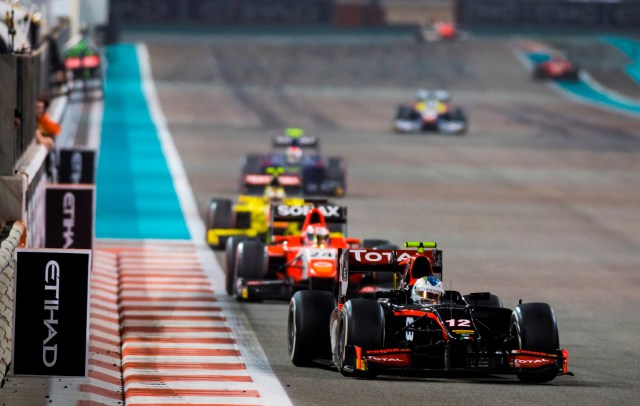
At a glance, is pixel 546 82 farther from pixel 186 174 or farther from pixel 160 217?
pixel 160 217

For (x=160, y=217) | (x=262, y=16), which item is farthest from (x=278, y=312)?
(x=262, y=16)

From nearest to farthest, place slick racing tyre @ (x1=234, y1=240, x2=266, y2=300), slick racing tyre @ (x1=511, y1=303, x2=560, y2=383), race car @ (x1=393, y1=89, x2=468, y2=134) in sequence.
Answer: slick racing tyre @ (x1=511, y1=303, x2=560, y2=383)
slick racing tyre @ (x1=234, y1=240, x2=266, y2=300)
race car @ (x1=393, y1=89, x2=468, y2=134)

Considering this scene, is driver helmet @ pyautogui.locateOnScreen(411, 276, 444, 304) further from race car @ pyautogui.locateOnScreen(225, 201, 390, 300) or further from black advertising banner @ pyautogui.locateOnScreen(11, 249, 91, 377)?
race car @ pyautogui.locateOnScreen(225, 201, 390, 300)

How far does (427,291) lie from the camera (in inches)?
587

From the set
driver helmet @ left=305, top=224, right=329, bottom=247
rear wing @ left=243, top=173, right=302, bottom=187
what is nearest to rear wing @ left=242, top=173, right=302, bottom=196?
rear wing @ left=243, top=173, right=302, bottom=187

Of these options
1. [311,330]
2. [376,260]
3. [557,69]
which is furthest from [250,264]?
[557,69]

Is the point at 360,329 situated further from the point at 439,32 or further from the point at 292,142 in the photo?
the point at 439,32

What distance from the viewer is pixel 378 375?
47.3ft

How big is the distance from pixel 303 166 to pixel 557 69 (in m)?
37.8

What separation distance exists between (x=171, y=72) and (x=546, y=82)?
16.1m

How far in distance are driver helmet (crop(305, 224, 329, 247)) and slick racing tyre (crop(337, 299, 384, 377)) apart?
5.53 meters

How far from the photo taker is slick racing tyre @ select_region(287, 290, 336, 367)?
49.0ft

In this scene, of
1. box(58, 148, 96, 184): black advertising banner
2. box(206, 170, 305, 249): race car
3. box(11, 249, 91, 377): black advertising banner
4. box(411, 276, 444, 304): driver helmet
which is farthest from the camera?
box(206, 170, 305, 249): race car

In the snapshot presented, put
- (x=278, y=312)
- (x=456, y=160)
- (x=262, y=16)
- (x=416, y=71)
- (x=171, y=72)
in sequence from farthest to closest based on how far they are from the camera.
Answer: (x=262, y=16), (x=416, y=71), (x=171, y=72), (x=456, y=160), (x=278, y=312)
